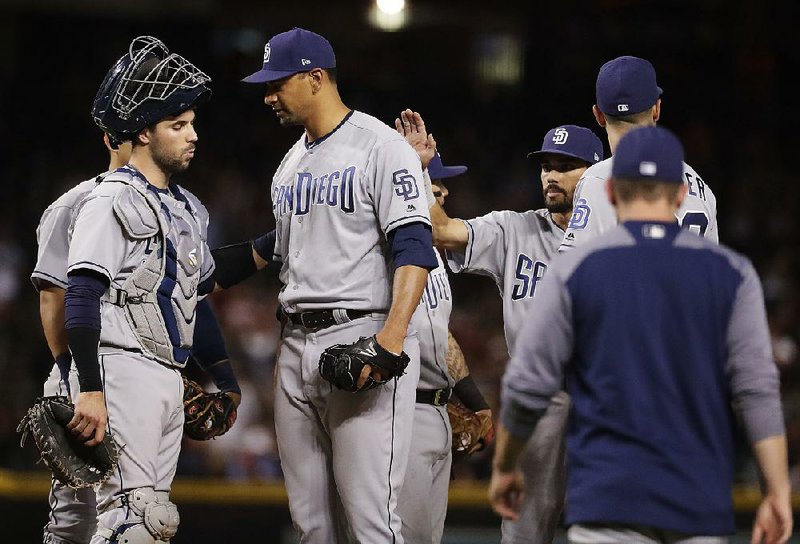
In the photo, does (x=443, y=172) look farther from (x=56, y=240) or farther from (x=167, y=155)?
(x=56, y=240)

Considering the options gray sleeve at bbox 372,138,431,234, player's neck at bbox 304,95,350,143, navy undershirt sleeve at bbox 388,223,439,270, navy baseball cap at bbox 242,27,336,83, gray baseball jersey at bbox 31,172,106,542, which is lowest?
gray baseball jersey at bbox 31,172,106,542

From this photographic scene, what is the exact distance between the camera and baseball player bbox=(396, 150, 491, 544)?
4477 millimetres

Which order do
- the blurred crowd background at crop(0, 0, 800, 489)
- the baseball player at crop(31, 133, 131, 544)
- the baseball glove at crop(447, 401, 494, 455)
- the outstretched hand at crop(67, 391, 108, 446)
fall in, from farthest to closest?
the blurred crowd background at crop(0, 0, 800, 489), the baseball glove at crop(447, 401, 494, 455), the baseball player at crop(31, 133, 131, 544), the outstretched hand at crop(67, 391, 108, 446)

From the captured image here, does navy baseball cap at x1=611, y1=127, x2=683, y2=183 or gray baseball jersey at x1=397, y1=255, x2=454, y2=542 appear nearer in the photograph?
navy baseball cap at x1=611, y1=127, x2=683, y2=183

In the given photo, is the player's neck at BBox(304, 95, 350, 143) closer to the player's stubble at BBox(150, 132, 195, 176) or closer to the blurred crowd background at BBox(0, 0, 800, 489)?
the player's stubble at BBox(150, 132, 195, 176)

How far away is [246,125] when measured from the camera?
11.6 meters

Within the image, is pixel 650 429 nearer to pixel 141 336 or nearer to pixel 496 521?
pixel 141 336

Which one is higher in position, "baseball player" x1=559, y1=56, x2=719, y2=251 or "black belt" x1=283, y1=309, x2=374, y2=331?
"baseball player" x1=559, y1=56, x2=719, y2=251

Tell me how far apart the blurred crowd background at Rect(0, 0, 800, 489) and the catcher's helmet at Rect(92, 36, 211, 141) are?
4085mm

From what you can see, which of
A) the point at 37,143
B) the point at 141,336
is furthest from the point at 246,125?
the point at 141,336

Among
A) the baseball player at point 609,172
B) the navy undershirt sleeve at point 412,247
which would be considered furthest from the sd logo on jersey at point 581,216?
the navy undershirt sleeve at point 412,247

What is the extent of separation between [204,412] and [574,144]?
1.74 metres

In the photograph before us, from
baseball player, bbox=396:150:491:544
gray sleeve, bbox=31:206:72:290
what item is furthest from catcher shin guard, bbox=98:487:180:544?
baseball player, bbox=396:150:491:544

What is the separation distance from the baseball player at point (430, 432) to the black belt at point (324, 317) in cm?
49
